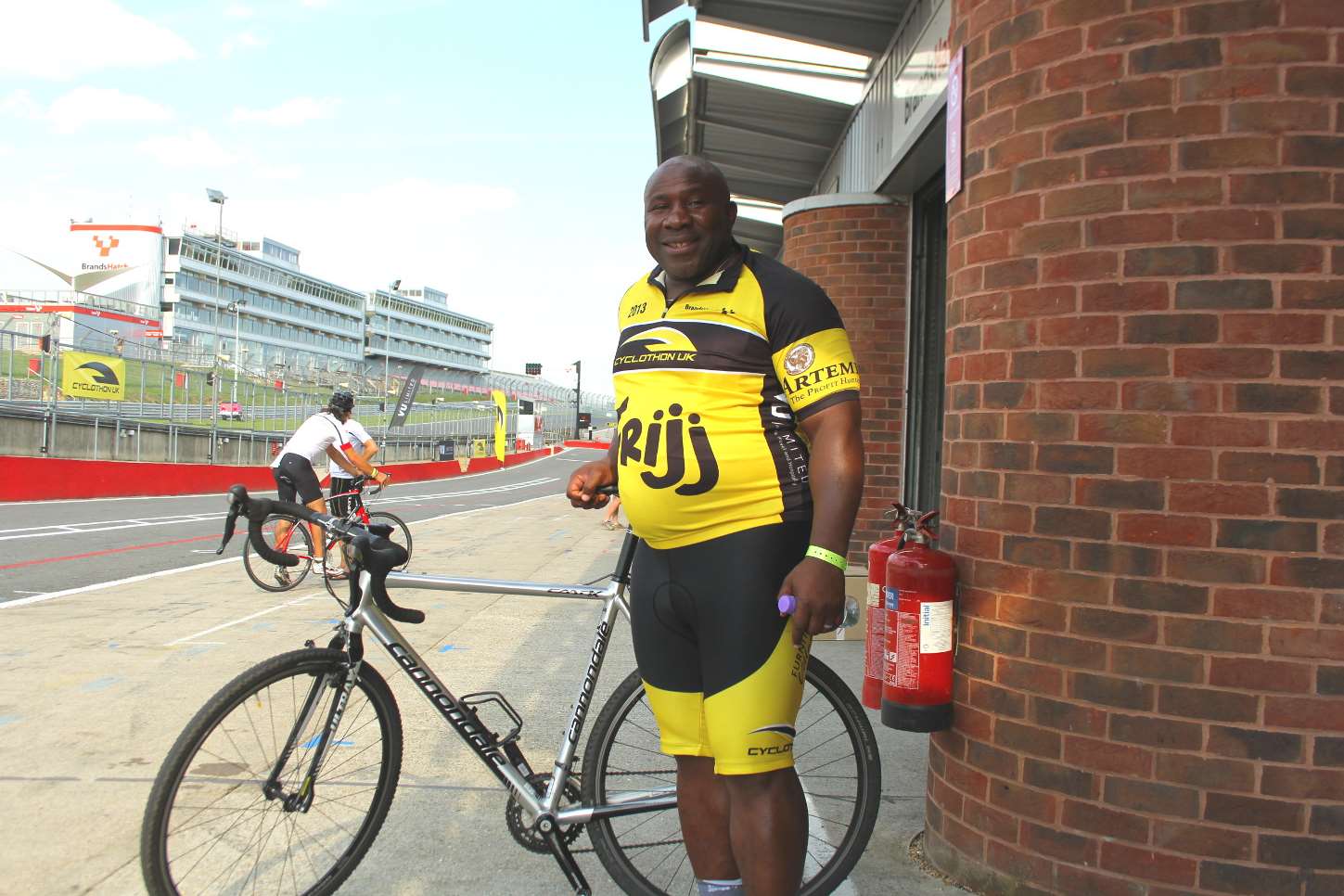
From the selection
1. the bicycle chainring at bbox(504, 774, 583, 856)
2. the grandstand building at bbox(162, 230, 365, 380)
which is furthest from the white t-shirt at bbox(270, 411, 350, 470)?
the grandstand building at bbox(162, 230, 365, 380)

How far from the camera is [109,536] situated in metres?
12.8

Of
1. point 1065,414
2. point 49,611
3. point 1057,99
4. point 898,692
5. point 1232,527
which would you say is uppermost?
point 1057,99

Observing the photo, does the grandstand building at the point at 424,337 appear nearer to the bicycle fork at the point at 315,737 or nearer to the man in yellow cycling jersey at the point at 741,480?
the bicycle fork at the point at 315,737

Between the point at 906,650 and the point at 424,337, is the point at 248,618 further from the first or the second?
the point at 424,337

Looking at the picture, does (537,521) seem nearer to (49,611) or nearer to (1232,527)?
(49,611)

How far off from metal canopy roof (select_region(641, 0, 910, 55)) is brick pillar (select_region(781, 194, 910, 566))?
3.72ft

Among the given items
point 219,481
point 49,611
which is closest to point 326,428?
point 49,611

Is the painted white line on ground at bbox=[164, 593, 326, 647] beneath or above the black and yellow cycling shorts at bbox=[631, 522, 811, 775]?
beneath

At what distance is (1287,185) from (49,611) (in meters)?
7.92

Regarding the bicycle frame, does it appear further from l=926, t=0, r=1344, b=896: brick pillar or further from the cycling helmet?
the cycling helmet

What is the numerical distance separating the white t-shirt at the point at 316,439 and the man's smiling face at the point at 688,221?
23.8 ft

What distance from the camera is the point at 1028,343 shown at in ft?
9.49

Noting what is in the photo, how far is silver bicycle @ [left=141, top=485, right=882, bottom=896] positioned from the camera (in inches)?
103

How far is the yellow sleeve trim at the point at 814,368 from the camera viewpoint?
2236 millimetres
